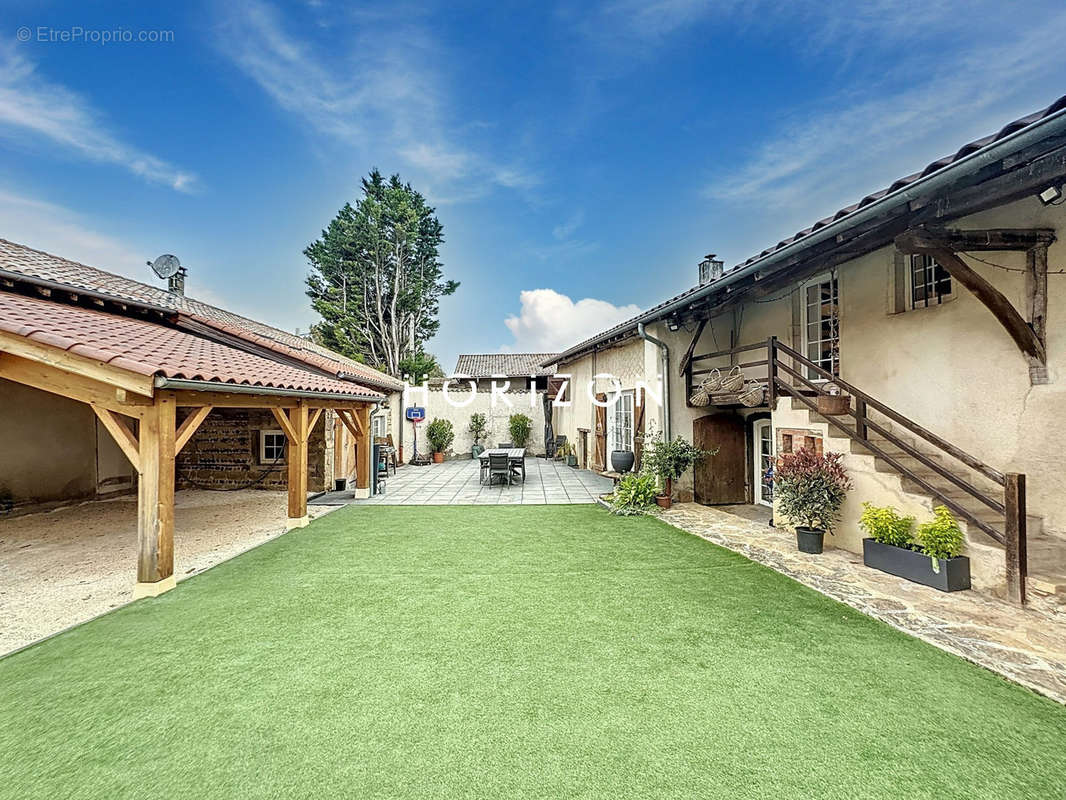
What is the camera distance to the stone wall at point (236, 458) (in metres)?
9.55

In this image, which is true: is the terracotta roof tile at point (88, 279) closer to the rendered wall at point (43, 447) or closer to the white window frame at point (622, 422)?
the rendered wall at point (43, 447)

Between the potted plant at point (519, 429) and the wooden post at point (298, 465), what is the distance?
10681 millimetres

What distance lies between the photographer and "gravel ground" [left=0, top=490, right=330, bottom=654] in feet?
12.7

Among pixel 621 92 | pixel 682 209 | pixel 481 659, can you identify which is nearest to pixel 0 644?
pixel 481 659

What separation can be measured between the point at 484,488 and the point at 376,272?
1625 centimetres

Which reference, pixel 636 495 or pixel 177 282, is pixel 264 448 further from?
pixel 636 495

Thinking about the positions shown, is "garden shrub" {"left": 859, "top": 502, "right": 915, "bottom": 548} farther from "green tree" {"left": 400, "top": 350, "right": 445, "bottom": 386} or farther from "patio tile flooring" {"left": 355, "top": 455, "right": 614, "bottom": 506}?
"green tree" {"left": 400, "top": 350, "right": 445, "bottom": 386}

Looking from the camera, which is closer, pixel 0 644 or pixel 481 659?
pixel 481 659

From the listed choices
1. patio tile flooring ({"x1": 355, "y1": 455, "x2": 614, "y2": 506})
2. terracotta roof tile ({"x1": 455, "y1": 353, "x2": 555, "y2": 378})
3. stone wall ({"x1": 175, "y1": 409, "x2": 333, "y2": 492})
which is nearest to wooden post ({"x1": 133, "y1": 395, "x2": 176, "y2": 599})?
patio tile flooring ({"x1": 355, "y1": 455, "x2": 614, "y2": 506})

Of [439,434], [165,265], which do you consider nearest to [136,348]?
[165,265]

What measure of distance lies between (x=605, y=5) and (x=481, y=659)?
10.0m

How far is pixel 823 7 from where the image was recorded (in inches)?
264

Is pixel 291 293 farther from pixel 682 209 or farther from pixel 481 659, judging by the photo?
pixel 481 659

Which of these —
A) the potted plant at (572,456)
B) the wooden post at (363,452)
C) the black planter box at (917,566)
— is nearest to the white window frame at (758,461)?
the black planter box at (917,566)
